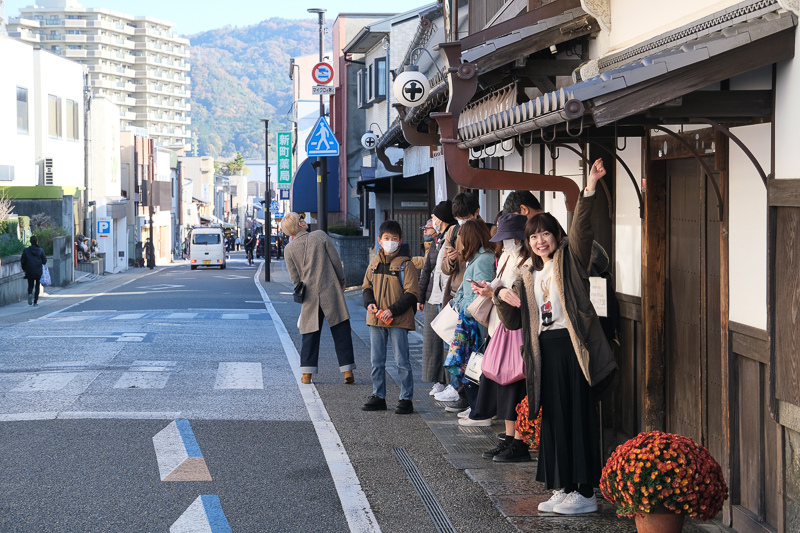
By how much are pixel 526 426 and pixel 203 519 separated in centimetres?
262

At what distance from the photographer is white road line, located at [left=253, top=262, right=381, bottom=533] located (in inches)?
236

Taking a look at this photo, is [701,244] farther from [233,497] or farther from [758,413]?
[233,497]

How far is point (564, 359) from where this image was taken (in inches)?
239

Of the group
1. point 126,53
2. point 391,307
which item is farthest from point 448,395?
point 126,53

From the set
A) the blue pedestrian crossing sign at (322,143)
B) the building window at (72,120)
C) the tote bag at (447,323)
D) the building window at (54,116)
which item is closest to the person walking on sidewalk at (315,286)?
the tote bag at (447,323)

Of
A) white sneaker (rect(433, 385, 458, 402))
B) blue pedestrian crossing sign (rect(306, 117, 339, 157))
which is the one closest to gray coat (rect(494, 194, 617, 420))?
white sneaker (rect(433, 385, 458, 402))

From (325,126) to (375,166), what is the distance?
7.86 m

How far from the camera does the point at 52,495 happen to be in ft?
20.7

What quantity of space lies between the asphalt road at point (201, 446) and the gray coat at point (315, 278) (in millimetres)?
824

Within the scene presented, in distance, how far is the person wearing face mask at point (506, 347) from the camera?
704 centimetres

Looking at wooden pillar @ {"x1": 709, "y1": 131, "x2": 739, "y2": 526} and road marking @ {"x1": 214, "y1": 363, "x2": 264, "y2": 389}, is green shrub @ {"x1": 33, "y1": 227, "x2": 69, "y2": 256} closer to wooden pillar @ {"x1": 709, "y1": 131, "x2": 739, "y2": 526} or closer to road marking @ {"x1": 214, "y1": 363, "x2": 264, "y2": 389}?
road marking @ {"x1": 214, "y1": 363, "x2": 264, "y2": 389}

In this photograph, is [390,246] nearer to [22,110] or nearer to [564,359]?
[564,359]

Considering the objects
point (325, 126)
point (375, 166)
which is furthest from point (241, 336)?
point (375, 166)

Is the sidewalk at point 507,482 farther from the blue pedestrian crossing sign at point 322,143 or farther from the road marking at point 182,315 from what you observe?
the blue pedestrian crossing sign at point 322,143
